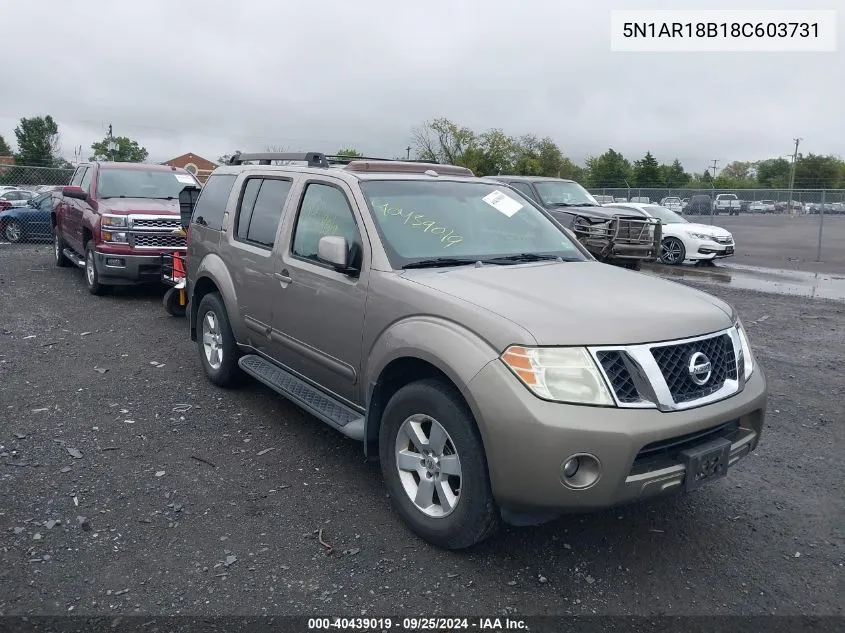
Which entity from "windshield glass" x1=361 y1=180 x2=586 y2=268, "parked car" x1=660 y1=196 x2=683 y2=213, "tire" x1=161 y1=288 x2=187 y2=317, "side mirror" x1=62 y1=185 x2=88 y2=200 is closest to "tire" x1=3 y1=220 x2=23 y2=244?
"side mirror" x1=62 y1=185 x2=88 y2=200

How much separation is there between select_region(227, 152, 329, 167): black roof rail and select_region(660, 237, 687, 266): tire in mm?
12834

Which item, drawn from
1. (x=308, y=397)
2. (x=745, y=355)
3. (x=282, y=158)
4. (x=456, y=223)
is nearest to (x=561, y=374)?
(x=745, y=355)

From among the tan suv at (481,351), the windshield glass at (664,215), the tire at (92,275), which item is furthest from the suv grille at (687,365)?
the windshield glass at (664,215)

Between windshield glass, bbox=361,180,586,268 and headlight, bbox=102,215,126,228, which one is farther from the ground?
windshield glass, bbox=361,180,586,268

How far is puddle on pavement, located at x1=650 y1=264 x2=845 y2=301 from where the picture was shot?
12719 mm

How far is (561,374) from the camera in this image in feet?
10.1

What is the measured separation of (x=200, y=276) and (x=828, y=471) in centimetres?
493

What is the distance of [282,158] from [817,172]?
96.1 meters

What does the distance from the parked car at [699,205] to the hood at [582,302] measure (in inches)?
1428

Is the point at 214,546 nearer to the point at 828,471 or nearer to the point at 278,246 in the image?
the point at 278,246

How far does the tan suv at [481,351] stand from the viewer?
3068 millimetres

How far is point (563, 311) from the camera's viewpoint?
3324mm

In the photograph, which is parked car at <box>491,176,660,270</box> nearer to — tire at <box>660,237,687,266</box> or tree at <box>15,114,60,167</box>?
tire at <box>660,237,687,266</box>

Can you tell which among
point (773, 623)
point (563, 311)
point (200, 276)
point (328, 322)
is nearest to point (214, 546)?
point (328, 322)
